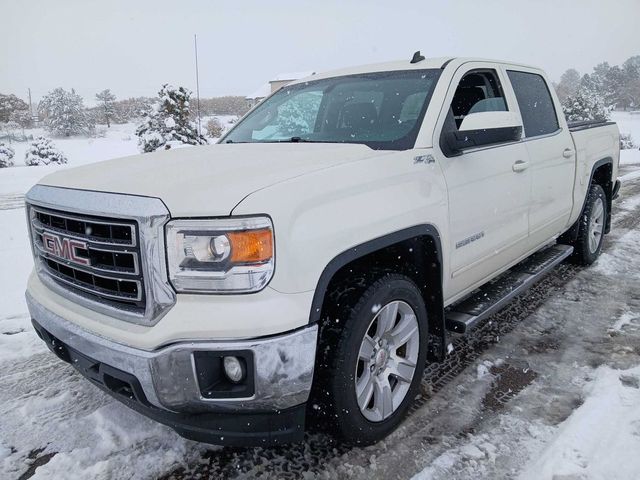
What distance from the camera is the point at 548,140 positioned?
3.82m

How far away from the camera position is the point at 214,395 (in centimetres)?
182

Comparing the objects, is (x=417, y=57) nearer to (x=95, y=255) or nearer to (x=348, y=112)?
(x=348, y=112)

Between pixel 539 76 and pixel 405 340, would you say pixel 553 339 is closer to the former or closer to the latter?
pixel 405 340

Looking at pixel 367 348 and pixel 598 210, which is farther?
pixel 598 210

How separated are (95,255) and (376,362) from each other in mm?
1369

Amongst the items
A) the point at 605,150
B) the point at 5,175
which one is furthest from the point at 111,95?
the point at 605,150

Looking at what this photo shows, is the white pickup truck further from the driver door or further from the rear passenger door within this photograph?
the rear passenger door

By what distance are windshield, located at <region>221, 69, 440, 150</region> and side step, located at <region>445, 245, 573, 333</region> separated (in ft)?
3.62

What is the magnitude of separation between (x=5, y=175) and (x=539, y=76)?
17220 millimetres

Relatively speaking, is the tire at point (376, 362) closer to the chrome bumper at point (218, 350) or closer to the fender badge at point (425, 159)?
the chrome bumper at point (218, 350)

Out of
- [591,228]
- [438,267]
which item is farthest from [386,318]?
[591,228]

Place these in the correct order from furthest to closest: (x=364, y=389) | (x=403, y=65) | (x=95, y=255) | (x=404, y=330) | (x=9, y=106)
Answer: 1. (x=9, y=106)
2. (x=403, y=65)
3. (x=404, y=330)
4. (x=364, y=389)
5. (x=95, y=255)

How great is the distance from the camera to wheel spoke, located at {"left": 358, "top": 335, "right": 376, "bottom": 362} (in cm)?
221

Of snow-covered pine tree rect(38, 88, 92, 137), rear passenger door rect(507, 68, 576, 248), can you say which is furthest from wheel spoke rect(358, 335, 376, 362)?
snow-covered pine tree rect(38, 88, 92, 137)
